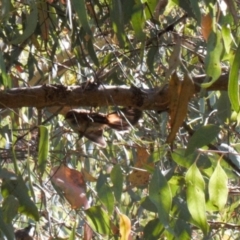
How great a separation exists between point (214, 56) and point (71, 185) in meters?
0.41

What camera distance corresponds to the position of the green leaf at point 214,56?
1.00m

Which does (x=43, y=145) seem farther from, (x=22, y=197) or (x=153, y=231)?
(x=153, y=231)

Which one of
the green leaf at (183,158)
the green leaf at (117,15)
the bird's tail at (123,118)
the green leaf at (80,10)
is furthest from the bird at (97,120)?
the green leaf at (80,10)

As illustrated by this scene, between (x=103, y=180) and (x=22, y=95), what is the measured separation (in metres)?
0.20

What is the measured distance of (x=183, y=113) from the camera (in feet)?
3.62

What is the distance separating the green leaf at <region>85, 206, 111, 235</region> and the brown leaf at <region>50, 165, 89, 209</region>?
57mm

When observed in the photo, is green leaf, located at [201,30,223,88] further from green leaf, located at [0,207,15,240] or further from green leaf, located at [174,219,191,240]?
green leaf, located at [0,207,15,240]

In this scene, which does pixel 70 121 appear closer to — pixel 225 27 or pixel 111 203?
pixel 111 203

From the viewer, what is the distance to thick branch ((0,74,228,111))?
→ 1215 mm

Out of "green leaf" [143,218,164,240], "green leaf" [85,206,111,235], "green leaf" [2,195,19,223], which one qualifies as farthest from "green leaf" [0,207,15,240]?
"green leaf" [143,218,164,240]

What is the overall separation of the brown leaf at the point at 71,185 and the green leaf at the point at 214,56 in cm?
37

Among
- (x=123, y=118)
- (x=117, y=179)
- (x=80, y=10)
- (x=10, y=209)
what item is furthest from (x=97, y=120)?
(x=80, y=10)

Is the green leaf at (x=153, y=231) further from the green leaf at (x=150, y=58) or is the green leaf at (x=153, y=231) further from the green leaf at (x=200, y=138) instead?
the green leaf at (x=150, y=58)

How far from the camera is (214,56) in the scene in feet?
3.34
